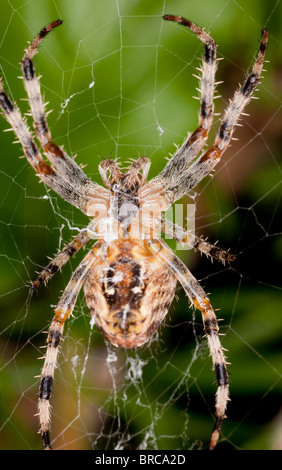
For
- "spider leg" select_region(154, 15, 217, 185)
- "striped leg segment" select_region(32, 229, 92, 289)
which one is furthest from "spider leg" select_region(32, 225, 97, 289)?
"spider leg" select_region(154, 15, 217, 185)

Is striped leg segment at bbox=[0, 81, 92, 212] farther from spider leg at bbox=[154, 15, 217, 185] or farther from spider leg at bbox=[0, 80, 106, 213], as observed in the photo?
spider leg at bbox=[154, 15, 217, 185]

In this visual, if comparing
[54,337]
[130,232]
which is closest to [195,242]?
[130,232]

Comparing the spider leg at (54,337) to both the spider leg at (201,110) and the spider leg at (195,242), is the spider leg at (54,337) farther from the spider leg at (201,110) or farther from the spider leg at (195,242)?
the spider leg at (201,110)

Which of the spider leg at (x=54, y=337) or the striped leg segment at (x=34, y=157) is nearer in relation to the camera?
the striped leg segment at (x=34, y=157)

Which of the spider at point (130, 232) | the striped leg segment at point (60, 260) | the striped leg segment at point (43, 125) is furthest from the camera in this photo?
the striped leg segment at point (60, 260)

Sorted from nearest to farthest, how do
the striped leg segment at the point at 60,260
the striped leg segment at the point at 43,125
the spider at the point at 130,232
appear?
the striped leg segment at the point at 43,125, the spider at the point at 130,232, the striped leg segment at the point at 60,260

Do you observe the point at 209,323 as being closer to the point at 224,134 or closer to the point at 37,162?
the point at 224,134

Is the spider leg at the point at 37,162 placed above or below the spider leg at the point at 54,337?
above

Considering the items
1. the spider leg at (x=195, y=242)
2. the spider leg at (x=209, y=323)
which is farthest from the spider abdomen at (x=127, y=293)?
the spider leg at (x=195, y=242)

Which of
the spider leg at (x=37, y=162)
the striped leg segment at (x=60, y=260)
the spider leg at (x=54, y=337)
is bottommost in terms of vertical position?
the spider leg at (x=54, y=337)
